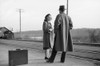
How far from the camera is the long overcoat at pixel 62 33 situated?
23.4 ft

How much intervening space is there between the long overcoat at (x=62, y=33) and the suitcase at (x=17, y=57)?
44.2 inches

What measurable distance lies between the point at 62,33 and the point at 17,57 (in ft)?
5.54

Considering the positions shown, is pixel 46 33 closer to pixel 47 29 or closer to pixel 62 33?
pixel 47 29

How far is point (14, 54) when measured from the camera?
6.70 metres

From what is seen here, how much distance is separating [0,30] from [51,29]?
4176 cm

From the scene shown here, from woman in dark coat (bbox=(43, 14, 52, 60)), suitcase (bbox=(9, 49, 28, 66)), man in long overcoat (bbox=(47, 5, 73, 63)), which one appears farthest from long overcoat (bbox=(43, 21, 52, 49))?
suitcase (bbox=(9, 49, 28, 66))

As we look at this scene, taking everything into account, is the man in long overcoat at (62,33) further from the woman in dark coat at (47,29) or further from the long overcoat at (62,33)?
the woman in dark coat at (47,29)

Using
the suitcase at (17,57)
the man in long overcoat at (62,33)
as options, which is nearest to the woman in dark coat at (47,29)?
the man in long overcoat at (62,33)

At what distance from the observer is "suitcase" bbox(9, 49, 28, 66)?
21.9 feet

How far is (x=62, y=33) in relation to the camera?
7.16 m

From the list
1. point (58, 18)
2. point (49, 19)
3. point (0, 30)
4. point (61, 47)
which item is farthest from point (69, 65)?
point (0, 30)

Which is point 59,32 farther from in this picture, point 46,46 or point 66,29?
point 46,46

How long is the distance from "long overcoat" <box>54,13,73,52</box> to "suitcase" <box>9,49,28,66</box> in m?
1.12

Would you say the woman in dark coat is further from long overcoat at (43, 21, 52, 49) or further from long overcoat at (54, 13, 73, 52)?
long overcoat at (54, 13, 73, 52)
